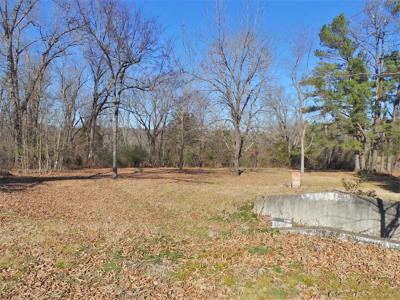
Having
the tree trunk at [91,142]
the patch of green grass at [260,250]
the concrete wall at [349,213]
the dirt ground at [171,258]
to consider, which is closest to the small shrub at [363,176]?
the concrete wall at [349,213]

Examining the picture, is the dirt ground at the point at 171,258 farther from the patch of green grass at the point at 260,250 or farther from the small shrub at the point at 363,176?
the small shrub at the point at 363,176

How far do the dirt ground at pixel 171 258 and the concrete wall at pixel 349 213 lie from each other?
58.2 inches

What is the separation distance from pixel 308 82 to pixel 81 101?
17.7 meters

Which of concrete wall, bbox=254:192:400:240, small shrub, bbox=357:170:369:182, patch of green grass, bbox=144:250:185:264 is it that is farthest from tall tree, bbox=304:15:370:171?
patch of green grass, bbox=144:250:185:264

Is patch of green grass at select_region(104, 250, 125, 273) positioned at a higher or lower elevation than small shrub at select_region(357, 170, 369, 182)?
lower

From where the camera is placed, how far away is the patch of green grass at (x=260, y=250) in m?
5.11

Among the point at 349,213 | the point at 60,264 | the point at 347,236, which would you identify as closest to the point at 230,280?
the point at 60,264

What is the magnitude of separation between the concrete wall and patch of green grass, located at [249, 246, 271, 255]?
Answer: 12.2 ft

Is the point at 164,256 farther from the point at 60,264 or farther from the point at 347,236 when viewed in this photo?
the point at 347,236

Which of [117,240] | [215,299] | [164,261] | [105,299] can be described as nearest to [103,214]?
[117,240]

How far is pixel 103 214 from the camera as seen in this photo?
828 centimetres

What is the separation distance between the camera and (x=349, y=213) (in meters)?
8.23

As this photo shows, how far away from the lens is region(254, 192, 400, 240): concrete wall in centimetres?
816

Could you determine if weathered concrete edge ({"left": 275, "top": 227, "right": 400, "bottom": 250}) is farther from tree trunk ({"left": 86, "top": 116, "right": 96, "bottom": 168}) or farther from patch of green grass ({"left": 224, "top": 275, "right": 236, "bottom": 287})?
tree trunk ({"left": 86, "top": 116, "right": 96, "bottom": 168})
